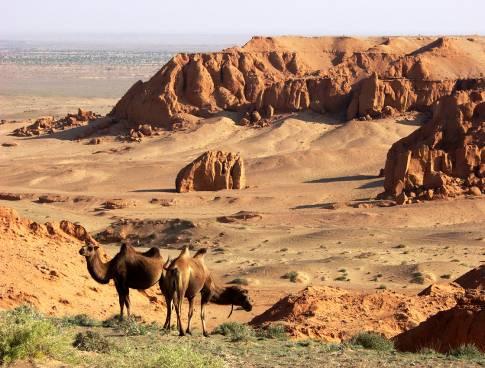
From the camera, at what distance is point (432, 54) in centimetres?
Answer: 7744

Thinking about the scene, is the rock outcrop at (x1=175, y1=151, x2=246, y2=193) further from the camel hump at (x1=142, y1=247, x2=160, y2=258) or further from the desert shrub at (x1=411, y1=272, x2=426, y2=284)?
the camel hump at (x1=142, y1=247, x2=160, y2=258)

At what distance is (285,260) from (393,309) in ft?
38.3

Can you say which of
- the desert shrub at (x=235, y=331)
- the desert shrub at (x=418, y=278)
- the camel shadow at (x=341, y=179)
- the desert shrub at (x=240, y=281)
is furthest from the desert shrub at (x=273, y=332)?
the camel shadow at (x=341, y=179)

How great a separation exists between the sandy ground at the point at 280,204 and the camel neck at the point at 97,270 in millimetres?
3861

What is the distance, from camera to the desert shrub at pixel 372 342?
45.7 feet

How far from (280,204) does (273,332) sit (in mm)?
29943

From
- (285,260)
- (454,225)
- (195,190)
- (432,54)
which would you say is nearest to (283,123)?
(432,54)

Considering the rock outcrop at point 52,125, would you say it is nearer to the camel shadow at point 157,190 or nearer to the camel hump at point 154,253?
the camel shadow at point 157,190

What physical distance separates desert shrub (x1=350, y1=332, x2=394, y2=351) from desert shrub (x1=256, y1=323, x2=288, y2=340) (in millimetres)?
1220

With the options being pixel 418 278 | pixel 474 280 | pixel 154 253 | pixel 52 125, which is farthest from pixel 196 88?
pixel 154 253

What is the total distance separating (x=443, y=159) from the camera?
4209cm

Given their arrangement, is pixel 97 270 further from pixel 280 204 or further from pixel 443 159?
pixel 280 204

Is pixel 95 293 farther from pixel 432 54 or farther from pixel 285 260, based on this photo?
pixel 432 54

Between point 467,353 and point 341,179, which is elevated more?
point 467,353
